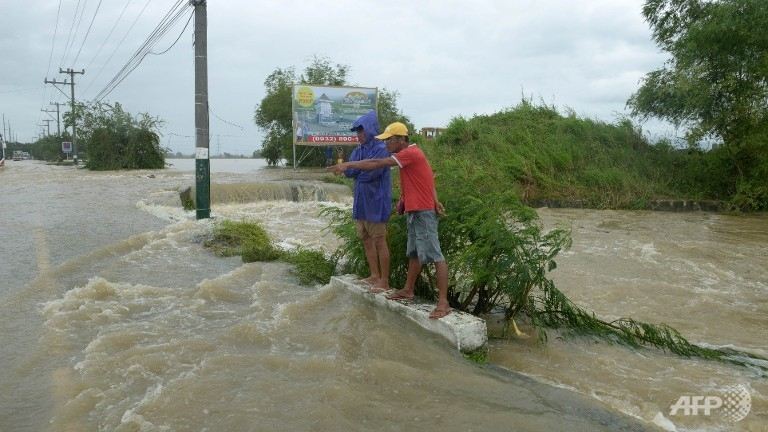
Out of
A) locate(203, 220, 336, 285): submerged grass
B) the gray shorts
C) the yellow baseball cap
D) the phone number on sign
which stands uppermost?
the phone number on sign

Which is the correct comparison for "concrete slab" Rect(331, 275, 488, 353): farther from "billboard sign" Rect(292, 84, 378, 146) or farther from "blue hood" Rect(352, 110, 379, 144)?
"billboard sign" Rect(292, 84, 378, 146)

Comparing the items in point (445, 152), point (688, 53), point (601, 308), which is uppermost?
point (688, 53)

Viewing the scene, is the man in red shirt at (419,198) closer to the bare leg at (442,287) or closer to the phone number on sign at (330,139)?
the bare leg at (442,287)

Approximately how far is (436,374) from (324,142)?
2078cm

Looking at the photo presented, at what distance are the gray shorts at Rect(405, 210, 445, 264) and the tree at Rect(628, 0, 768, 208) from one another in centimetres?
1454

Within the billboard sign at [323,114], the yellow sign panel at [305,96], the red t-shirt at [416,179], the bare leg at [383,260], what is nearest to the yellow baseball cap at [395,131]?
the red t-shirt at [416,179]

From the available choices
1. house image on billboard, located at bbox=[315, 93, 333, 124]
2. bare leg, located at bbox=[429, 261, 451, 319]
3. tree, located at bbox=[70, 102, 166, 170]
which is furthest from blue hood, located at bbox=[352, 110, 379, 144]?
tree, located at bbox=[70, 102, 166, 170]

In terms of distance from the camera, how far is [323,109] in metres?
23.9

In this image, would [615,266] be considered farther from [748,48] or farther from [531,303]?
[748,48]

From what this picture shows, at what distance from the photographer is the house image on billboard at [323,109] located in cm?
2386

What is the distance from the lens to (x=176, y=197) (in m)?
15.2

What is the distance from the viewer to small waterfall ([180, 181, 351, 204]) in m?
16.6

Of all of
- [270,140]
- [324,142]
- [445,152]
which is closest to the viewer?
[445,152]

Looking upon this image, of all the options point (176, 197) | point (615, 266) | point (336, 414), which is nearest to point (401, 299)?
point (336, 414)
